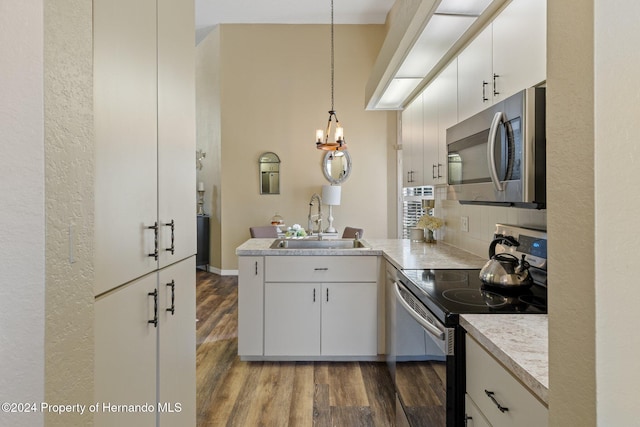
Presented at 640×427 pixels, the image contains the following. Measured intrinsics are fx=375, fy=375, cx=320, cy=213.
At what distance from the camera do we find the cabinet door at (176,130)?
143cm

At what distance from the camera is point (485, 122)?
1623 mm

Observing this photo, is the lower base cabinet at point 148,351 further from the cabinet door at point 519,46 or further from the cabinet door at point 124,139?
the cabinet door at point 519,46

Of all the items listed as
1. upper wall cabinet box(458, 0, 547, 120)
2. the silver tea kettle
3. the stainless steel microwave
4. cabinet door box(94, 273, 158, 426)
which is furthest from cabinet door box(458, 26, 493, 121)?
cabinet door box(94, 273, 158, 426)

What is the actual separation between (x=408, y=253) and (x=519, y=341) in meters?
1.59

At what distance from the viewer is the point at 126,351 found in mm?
1180

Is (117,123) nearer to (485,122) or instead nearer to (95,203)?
(95,203)

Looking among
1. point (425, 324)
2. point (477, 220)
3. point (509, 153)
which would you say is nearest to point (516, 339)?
point (425, 324)

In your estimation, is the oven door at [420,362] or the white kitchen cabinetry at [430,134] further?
the white kitchen cabinetry at [430,134]

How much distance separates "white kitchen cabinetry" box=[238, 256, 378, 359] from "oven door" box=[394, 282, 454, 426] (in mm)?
757

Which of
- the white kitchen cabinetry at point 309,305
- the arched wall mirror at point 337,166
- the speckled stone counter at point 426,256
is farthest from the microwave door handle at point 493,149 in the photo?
the arched wall mirror at point 337,166

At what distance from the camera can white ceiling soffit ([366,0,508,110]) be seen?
1.73 m

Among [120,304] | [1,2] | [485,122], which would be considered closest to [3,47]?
[1,2]

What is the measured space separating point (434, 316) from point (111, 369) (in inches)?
42.5

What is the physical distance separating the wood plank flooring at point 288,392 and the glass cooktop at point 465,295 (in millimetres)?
918
